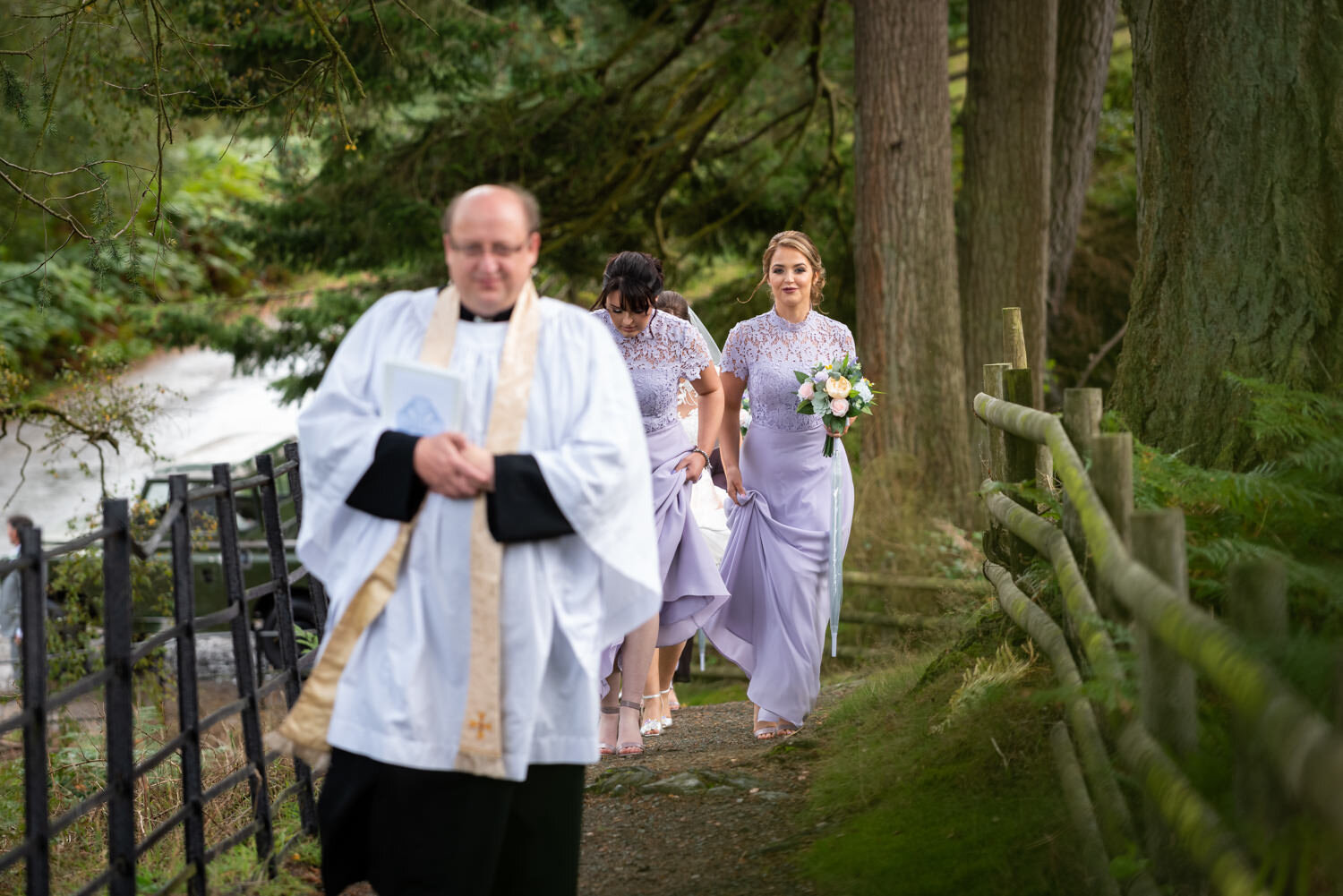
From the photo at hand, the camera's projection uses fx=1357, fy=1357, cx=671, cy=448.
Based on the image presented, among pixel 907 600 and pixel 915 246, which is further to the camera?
pixel 915 246

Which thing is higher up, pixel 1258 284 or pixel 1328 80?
pixel 1328 80

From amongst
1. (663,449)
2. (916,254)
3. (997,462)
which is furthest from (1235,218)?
(916,254)

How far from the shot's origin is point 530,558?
3.54m

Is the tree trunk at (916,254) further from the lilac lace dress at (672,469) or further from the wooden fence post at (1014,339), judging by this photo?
the wooden fence post at (1014,339)

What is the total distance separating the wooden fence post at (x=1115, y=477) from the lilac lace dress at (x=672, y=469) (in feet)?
10.9

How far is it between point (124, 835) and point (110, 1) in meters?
4.69

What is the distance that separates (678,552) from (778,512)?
593mm

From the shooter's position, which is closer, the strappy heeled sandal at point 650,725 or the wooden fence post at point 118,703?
the wooden fence post at point 118,703

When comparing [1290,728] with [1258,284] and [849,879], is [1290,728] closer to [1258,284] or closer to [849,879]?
[849,879]

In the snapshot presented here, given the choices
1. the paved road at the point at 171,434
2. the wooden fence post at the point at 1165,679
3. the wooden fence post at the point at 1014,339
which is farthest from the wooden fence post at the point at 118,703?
the paved road at the point at 171,434

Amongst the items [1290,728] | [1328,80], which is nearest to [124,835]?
[1290,728]

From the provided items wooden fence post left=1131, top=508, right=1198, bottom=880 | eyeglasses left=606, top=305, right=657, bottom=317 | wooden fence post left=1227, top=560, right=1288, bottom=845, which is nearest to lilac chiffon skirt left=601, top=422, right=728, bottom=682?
eyeglasses left=606, top=305, right=657, bottom=317

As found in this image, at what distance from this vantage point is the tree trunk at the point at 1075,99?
44.8ft

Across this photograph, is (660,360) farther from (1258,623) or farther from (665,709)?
(1258,623)
